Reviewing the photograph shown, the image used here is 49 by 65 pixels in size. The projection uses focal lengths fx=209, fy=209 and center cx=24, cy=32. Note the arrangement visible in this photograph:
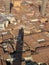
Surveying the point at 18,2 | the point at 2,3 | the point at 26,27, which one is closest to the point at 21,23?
the point at 26,27

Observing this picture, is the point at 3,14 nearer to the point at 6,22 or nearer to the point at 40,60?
the point at 6,22

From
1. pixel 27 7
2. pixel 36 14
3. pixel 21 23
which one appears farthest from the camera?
pixel 27 7

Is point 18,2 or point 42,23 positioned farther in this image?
point 18,2

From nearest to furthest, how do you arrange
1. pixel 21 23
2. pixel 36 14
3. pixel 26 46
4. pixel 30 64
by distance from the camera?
pixel 30 64 < pixel 26 46 < pixel 21 23 < pixel 36 14

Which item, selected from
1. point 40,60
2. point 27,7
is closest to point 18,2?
point 27,7


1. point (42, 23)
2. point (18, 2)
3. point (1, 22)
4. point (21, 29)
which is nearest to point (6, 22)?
point (1, 22)

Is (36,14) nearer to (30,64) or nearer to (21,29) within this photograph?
(21,29)

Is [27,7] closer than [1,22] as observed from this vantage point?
No

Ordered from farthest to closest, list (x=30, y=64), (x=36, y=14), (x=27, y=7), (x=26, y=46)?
(x=27, y=7) → (x=36, y=14) → (x=26, y=46) → (x=30, y=64)

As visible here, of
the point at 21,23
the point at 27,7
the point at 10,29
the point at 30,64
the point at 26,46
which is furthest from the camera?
the point at 27,7
